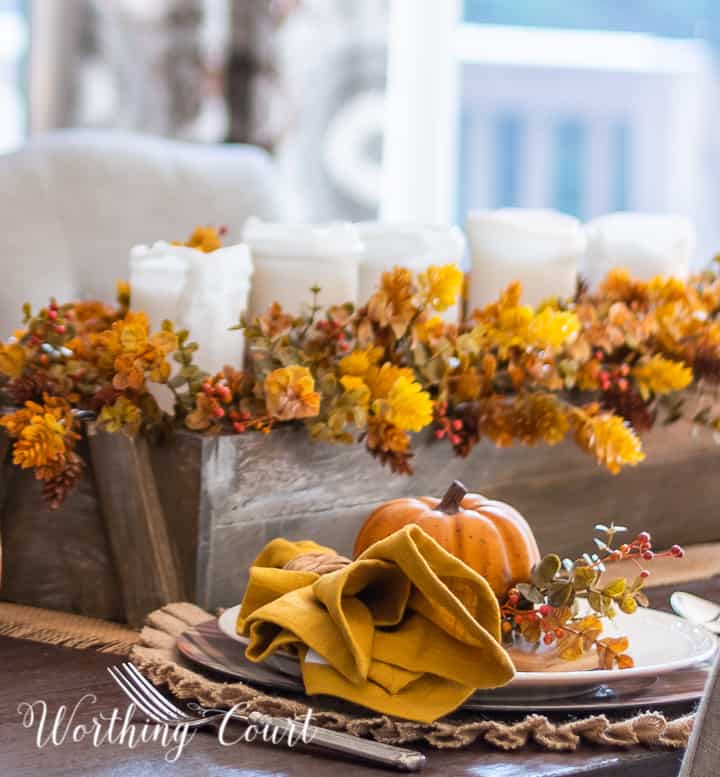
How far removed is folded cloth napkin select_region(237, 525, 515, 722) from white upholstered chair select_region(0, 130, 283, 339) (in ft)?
4.30

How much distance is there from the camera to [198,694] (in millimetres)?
826

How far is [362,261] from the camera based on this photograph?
→ 49.1 inches

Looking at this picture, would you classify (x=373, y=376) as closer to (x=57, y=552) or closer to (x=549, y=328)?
(x=549, y=328)

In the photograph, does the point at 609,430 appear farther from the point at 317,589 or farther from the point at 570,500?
the point at 317,589

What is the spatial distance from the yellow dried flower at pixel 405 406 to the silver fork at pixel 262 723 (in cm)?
30

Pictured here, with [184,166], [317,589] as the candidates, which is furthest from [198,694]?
[184,166]

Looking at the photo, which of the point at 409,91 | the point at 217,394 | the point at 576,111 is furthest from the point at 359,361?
the point at 576,111

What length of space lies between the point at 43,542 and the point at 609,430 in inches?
20.1

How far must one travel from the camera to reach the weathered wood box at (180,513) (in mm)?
1028

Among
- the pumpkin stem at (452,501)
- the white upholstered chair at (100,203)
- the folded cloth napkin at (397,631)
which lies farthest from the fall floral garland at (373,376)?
the white upholstered chair at (100,203)

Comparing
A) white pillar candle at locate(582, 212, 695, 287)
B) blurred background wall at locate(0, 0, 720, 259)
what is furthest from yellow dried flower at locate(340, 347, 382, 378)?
blurred background wall at locate(0, 0, 720, 259)

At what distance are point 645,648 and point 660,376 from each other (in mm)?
449

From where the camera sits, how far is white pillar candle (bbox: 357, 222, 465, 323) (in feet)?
4.06

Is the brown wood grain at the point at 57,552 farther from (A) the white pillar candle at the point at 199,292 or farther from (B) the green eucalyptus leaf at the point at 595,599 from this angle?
(B) the green eucalyptus leaf at the point at 595,599
